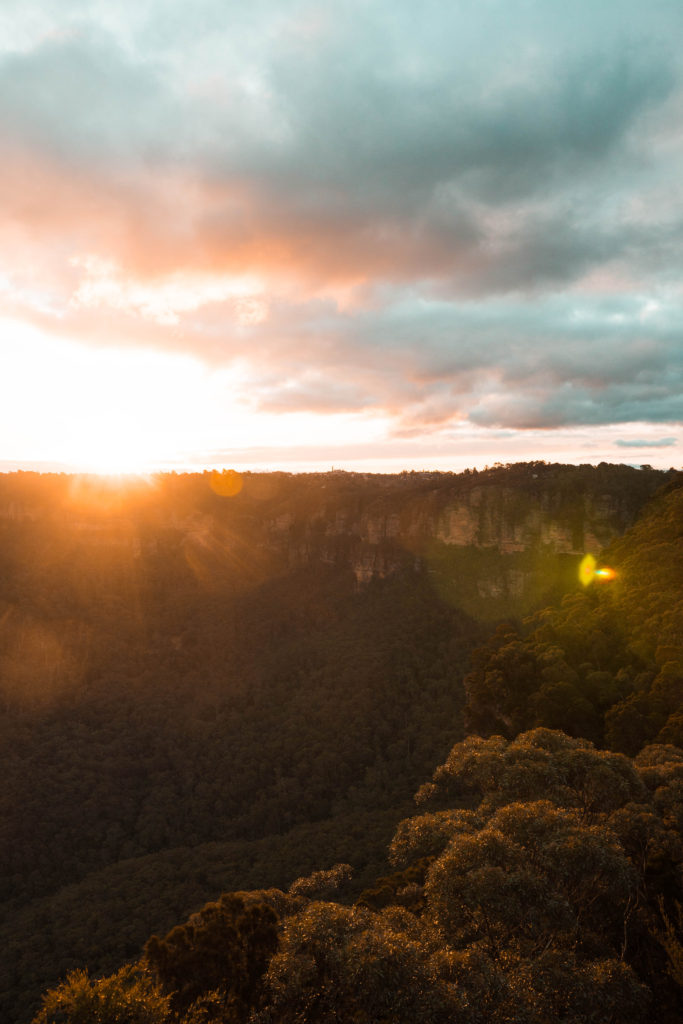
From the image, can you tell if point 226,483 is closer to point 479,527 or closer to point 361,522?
point 361,522

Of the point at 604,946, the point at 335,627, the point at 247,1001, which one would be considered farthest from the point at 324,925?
the point at 335,627

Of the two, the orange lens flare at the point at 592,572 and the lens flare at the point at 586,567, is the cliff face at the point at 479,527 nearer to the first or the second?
the lens flare at the point at 586,567

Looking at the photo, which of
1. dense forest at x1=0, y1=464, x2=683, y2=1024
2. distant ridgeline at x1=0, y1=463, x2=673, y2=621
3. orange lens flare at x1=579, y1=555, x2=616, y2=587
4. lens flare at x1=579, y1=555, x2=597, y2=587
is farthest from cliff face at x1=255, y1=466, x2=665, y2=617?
orange lens flare at x1=579, y1=555, x2=616, y2=587

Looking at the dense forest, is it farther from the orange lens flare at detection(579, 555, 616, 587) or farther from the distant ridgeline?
the orange lens flare at detection(579, 555, 616, 587)

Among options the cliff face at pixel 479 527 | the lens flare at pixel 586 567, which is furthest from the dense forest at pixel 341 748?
the lens flare at pixel 586 567

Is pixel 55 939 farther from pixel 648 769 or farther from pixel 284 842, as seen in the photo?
pixel 648 769
